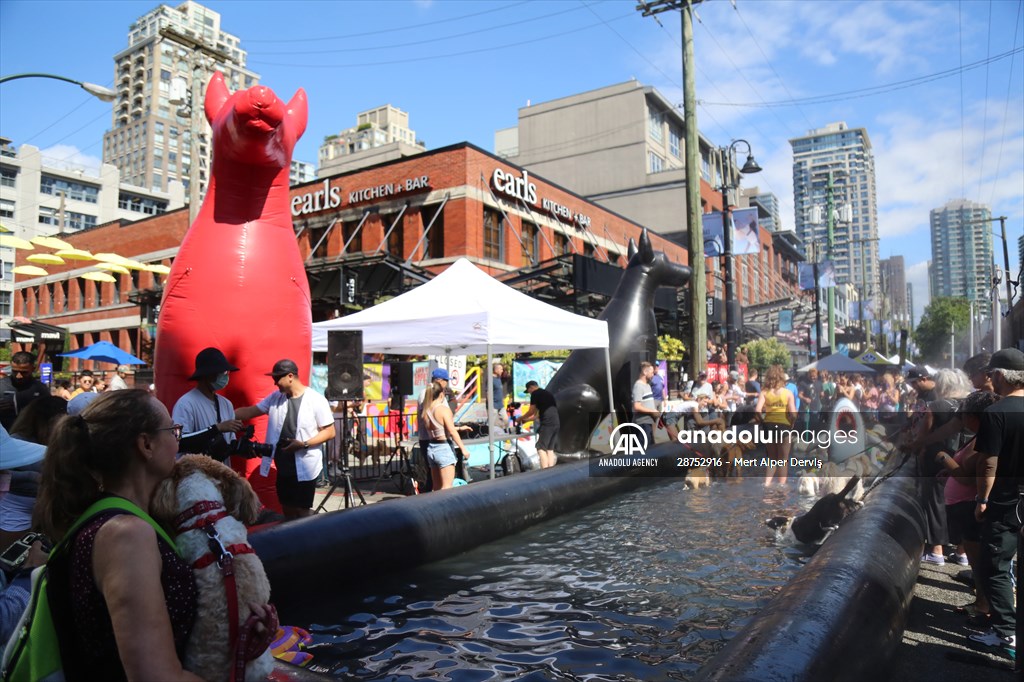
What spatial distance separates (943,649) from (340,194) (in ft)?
87.4

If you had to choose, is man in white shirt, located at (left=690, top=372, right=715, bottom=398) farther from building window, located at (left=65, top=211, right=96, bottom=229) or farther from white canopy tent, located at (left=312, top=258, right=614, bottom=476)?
building window, located at (left=65, top=211, right=96, bottom=229)

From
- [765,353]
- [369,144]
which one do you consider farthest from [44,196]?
[765,353]

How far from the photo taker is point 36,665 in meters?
1.73

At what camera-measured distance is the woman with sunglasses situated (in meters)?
1.67

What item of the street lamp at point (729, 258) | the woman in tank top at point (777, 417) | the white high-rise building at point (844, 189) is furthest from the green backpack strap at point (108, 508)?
the white high-rise building at point (844, 189)

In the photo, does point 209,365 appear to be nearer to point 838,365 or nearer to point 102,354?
point 102,354

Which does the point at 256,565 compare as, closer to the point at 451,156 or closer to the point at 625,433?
the point at 625,433

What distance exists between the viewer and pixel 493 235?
1061 inches

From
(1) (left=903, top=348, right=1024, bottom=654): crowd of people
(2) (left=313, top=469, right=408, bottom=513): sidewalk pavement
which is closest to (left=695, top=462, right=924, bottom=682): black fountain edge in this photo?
(1) (left=903, top=348, right=1024, bottom=654): crowd of people

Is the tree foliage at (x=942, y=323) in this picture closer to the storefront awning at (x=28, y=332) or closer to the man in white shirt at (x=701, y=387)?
the man in white shirt at (x=701, y=387)

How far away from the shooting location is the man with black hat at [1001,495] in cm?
456

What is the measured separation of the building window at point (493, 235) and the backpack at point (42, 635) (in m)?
24.6


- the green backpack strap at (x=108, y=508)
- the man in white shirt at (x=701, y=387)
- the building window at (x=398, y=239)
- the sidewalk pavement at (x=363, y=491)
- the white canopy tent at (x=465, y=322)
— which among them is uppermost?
the building window at (x=398, y=239)

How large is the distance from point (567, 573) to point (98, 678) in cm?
477
